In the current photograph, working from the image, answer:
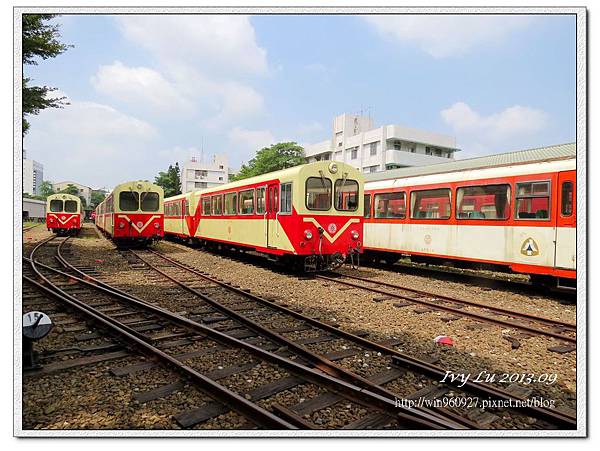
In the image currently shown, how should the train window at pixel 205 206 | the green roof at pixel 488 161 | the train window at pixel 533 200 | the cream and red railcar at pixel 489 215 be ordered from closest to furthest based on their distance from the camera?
the green roof at pixel 488 161 < the cream and red railcar at pixel 489 215 < the train window at pixel 533 200 < the train window at pixel 205 206

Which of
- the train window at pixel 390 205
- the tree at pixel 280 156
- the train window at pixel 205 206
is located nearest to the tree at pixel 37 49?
the train window at pixel 390 205

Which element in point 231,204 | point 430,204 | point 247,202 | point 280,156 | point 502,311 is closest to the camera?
point 502,311

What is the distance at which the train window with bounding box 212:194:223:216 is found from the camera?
15403 millimetres

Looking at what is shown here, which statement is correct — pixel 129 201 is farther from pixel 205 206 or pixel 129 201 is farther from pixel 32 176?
pixel 32 176

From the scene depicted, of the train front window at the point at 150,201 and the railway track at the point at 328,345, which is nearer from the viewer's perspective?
the railway track at the point at 328,345

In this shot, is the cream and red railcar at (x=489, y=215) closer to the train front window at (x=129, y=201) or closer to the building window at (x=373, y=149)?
the train front window at (x=129, y=201)

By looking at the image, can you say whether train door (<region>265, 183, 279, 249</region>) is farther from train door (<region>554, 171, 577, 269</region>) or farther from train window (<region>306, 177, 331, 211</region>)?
train door (<region>554, 171, 577, 269</region>)

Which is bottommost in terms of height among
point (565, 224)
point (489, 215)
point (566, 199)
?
point (565, 224)

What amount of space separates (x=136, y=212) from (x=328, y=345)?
47.2 ft

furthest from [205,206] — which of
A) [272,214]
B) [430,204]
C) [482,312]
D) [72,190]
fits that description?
[482,312]

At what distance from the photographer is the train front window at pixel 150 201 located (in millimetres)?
17422

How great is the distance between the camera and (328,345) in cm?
504

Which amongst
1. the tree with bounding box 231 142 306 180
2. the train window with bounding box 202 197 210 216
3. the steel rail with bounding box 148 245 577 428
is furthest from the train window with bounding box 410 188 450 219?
the tree with bounding box 231 142 306 180

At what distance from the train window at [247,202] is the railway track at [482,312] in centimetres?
422
